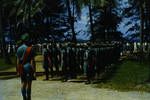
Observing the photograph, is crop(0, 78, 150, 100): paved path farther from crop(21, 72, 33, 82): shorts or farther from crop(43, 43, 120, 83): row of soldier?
crop(21, 72, 33, 82): shorts

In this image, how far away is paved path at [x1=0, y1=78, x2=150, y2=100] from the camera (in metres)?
18.9

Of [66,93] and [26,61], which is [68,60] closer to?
[66,93]

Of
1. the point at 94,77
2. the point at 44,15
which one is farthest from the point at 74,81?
the point at 44,15

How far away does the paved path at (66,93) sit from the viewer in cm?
1886

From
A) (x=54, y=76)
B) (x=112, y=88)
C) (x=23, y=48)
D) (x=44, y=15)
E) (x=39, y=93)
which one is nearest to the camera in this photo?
(x=23, y=48)

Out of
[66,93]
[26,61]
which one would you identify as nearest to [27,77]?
[26,61]

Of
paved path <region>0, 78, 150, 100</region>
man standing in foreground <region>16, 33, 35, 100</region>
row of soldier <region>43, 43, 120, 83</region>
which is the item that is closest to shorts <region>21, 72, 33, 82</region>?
man standing in foreground <region>16, 33, 35, 100</region>

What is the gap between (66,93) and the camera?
20.3 metres

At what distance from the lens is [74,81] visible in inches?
992

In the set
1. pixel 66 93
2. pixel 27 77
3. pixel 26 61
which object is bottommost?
pixel 66 93

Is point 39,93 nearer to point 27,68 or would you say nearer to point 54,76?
point 27,68

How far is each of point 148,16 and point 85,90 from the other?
44.8 m

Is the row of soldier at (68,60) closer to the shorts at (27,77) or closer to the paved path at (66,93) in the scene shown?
the paved path at (66,93)

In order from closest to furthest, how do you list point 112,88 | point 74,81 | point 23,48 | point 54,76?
point 23,48 → point 112,88 → point 74,81 → point 54,76
